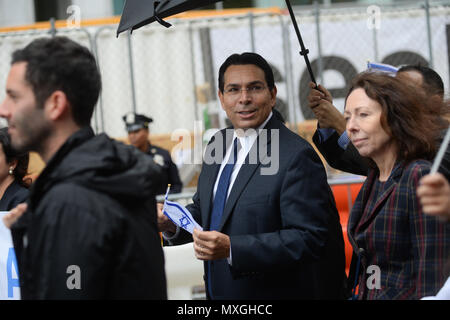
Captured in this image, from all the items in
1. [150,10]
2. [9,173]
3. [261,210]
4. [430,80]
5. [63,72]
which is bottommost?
[261,210]

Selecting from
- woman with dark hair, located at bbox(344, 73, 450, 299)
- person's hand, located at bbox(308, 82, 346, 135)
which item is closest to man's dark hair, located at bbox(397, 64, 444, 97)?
person's hand, located at bbox(308, 82, 346, 135)

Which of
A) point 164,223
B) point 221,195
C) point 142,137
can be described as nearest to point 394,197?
point 221,195

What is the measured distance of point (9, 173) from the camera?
3895mm

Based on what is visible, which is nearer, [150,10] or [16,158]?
[150,10]

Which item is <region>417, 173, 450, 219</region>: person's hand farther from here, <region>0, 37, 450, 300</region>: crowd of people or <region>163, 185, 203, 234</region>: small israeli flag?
<region>163, 185, 203, 234</region>: small israeli flag

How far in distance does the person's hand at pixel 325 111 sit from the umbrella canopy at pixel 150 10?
831 mm

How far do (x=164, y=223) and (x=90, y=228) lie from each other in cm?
148

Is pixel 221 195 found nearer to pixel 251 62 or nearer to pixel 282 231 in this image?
pixel 282 231

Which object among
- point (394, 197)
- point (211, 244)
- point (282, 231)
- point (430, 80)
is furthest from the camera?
point (430, 80)

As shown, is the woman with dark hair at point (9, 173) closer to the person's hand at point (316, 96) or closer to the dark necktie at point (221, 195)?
the dark necktie at point (221, 195)

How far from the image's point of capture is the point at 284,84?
9.97m

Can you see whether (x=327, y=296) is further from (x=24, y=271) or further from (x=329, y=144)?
(x=24, y=271)
